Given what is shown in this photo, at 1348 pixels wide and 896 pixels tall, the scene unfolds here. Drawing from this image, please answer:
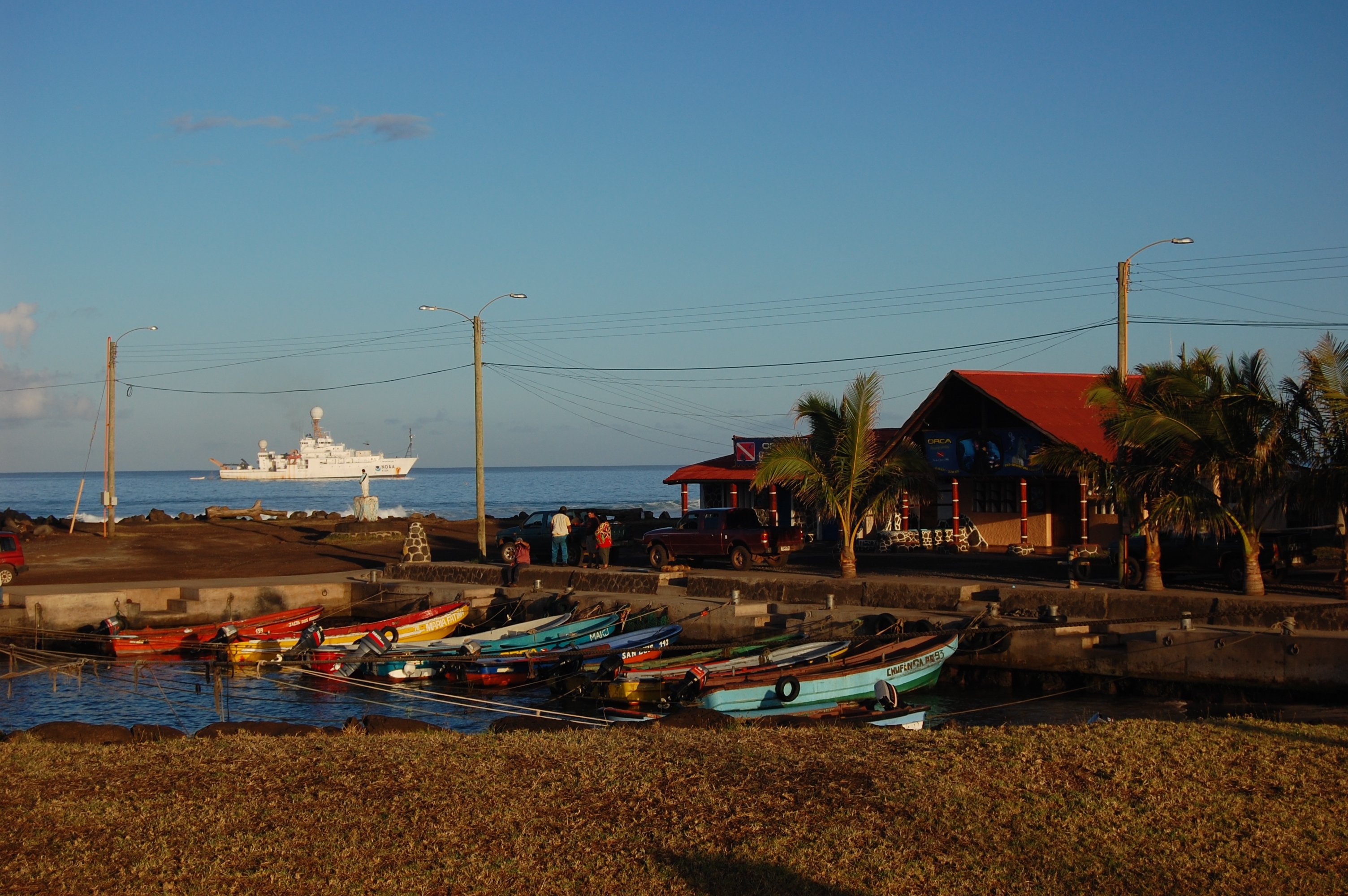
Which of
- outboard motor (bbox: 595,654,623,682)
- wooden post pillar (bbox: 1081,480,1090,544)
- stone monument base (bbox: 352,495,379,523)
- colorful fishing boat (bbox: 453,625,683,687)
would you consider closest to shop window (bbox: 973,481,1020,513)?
wooden post pillar (bbox: 1081,480,1090,544)

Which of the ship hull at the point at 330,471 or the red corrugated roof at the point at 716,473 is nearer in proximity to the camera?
the red corrugated roof at the point at 716,473

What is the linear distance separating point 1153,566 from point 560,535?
16.5m

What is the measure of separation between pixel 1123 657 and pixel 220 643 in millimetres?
19054

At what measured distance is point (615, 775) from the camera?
941 cm

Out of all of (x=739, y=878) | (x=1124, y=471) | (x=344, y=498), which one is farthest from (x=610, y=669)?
(x=344, y=498)

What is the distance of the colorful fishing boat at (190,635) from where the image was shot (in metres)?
25.9

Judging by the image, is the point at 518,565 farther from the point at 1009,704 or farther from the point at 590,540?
the point at 1009,704

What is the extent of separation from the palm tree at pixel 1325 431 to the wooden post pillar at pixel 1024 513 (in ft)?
43.2

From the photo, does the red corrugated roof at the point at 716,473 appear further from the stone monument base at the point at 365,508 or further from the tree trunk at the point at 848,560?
the stone monument base at the point at 365,508

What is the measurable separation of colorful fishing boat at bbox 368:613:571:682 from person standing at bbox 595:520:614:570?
471 centimetres

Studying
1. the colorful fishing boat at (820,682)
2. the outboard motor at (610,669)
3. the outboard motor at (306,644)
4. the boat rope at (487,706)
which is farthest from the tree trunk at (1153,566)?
the outboard motor at (306,644)

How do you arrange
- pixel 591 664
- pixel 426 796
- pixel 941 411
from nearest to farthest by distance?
pixel 426 796 → pixel 591 664 → pixel 941 411

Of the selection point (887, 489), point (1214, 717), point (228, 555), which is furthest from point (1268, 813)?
point (228, 555)

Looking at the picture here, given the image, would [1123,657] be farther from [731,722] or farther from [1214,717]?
[731,722]
